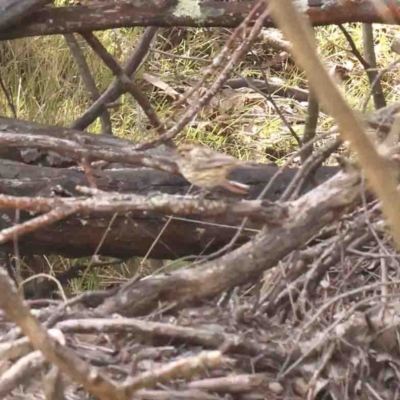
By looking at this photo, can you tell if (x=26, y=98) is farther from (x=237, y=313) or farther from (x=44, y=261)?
(x=237, y=313)

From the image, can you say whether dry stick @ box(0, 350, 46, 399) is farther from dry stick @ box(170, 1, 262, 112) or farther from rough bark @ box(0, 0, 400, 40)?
rough bark @ box(0, 0, 400, 40)

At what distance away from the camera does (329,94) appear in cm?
44

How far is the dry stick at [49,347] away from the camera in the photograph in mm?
631

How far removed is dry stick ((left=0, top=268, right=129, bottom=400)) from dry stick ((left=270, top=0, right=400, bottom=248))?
11.3 inches

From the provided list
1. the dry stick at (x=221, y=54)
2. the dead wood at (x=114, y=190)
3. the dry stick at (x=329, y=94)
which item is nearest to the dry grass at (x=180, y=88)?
the dead wood at (x=114, y=190)

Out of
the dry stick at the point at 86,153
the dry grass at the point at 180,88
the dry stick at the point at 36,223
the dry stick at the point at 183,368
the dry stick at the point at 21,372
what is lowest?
the dry grass at the point at 180,88

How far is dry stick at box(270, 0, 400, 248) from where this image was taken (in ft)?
1.40

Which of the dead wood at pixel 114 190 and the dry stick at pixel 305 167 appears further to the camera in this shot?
the dead wood at pixel 114 190

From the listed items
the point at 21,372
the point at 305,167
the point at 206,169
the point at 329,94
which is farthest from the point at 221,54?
the point at 329,94

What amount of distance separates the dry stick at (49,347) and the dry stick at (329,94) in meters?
0.29

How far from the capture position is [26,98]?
9.09ft

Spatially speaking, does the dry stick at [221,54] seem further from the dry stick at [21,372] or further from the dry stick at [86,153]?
the dry stick at [21,372]

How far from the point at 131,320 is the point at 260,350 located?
0.16 m

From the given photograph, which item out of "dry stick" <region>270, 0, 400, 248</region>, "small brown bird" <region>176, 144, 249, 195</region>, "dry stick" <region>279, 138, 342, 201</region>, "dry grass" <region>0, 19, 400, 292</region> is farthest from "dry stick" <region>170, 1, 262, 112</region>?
"dry grass" <region>0, 19, 400, 292</region>
